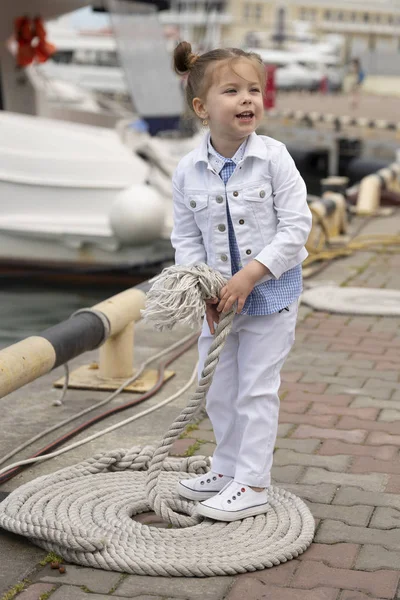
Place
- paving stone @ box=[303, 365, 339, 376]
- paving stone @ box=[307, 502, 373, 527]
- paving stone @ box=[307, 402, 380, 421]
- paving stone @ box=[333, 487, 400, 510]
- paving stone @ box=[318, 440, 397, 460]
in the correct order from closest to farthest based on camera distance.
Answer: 1. paving stone @ box=[307, 502, 373, 527]
2. paving stone @ box=[333, 487, 400, 510]
3. paving stone @ box=[318, 440, 397, 460]
4. paving stone @ box=[307, 402, 380, 421]
5. paving stone @ box=[303, 365, 339, 376]

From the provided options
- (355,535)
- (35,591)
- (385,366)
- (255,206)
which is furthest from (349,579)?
(385,366)

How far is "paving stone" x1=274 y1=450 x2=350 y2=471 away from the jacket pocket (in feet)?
4.02

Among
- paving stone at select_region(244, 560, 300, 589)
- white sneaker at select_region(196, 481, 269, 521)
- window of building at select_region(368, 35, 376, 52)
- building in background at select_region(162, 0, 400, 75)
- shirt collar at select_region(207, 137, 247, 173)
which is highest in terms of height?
shirt collar at select_region(207, 137, 247, 173)

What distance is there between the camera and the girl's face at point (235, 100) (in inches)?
131

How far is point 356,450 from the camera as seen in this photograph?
429 cm

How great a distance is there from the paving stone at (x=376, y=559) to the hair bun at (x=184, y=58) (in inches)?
64.7

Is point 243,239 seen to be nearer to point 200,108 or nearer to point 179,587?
point 200,108

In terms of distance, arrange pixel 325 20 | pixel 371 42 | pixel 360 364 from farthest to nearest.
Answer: pixel 325 20, pixel 371 42, pixel 360 364

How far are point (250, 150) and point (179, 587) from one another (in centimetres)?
138

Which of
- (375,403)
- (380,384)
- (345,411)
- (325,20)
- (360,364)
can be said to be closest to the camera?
(345,411)

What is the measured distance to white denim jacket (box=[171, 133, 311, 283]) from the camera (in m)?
3.36

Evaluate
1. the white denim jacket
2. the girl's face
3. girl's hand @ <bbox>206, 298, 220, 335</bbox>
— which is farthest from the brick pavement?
the girl's face

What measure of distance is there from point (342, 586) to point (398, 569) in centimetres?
22

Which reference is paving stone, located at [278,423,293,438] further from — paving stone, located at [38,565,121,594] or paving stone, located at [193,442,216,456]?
paving stone, located at [38,565,121,594]
